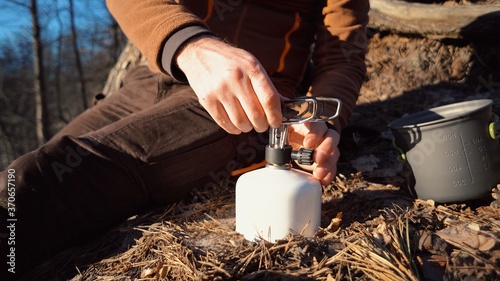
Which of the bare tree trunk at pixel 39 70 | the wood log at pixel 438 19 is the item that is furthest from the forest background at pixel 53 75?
the wood log at pixel 438 19

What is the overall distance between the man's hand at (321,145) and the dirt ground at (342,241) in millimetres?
169

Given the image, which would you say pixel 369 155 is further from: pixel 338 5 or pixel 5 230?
pixel 5 230

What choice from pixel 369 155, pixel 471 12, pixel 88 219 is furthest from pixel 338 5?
pixel 88 219

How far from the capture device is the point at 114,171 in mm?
1715

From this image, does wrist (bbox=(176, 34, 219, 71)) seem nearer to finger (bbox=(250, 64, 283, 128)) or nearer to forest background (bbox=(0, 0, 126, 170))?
finger (bbox=(250, 64, 283, 128))

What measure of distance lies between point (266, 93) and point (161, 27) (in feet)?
1.77

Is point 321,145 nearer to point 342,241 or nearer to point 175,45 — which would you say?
point 342,241

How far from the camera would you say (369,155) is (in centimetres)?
229

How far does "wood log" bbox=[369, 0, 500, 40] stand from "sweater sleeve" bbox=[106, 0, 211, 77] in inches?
75.8

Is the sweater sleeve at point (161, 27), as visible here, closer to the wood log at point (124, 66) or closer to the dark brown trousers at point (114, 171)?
the dark brown trousers at point (114, 171)

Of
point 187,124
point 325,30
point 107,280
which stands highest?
point 325,30

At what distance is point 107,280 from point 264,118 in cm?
75

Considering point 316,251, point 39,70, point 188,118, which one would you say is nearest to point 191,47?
point 188,118

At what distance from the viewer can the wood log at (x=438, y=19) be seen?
2668 mm
